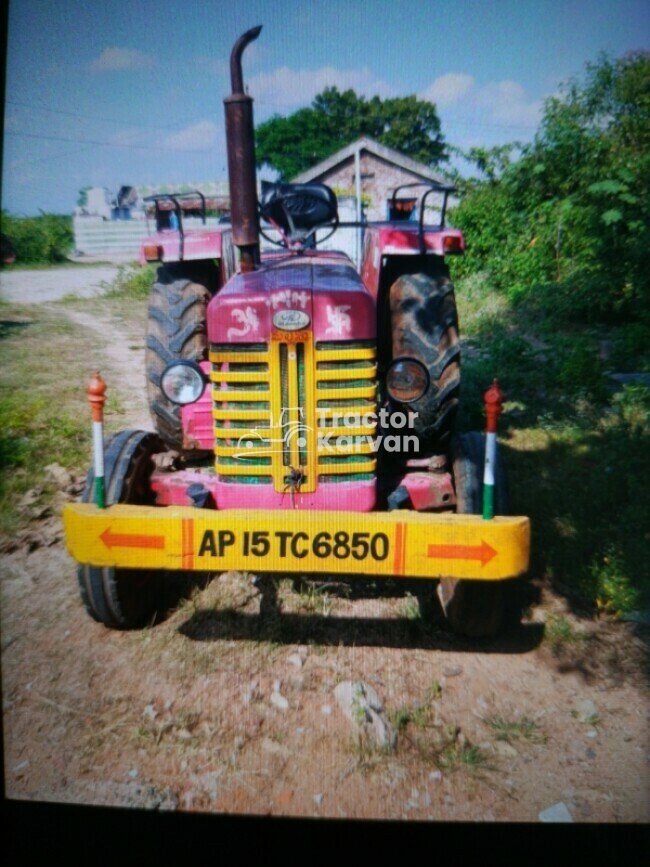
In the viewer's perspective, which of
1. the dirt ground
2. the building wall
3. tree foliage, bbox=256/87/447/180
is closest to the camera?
the dirt ground

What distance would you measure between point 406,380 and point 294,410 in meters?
Result: 0.56

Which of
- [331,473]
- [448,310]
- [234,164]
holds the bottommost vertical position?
[331,473]

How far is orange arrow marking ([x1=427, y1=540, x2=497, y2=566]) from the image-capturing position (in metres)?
2.34

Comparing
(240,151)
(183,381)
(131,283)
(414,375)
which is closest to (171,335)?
(183,381)

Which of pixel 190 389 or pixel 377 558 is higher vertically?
pixel 190 389

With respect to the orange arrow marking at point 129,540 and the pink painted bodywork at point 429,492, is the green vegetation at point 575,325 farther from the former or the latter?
the orange arrow marking at point 129,540

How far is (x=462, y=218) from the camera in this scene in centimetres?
1119

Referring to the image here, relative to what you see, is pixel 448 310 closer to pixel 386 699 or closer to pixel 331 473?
pixel 331 473

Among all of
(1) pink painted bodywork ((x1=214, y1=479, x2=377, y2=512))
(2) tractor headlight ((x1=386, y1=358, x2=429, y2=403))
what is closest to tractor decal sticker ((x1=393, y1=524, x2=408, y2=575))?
(1) pink painted bodywork ((x1=214, y1=479, x2=377, y2=512))

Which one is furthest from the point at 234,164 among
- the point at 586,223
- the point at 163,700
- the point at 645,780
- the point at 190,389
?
the point at 586,223

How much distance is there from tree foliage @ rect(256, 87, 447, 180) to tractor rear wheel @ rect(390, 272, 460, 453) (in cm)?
134

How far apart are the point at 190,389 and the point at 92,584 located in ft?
3.15

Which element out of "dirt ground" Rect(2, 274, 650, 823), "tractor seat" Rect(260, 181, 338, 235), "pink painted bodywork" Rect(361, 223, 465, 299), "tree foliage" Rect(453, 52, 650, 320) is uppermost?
"tree foliage" Rect(453, 52, 650, 320)

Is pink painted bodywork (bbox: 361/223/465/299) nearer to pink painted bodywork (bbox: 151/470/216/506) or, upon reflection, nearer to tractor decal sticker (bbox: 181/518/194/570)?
pink painted bodywork (bbox: 151/470/216/506)
